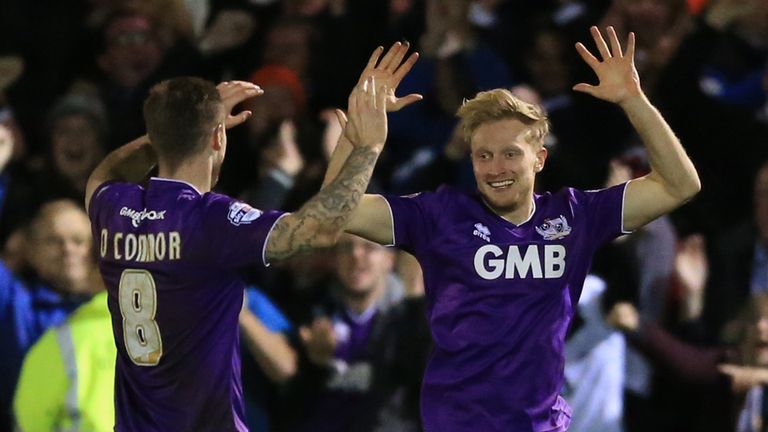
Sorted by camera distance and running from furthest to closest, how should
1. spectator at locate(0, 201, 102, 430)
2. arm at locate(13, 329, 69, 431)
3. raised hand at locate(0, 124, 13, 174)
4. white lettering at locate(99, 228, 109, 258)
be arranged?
1. raised hand at locate(0, 124, 13, 174)
2. spectator at locate(0, 201, 102, 430)
3. arm at locate(13, 329, 69, 431)
4. white lettering at locate(99, 228, 109, 258)

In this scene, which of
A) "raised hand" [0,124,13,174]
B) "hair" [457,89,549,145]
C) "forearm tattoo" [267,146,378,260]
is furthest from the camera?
"raised hand" [0,124,13,174]

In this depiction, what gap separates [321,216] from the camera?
17.9 feet

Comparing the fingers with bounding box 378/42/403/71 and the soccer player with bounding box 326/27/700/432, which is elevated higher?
the fingers with bounding box 378/42/403/71

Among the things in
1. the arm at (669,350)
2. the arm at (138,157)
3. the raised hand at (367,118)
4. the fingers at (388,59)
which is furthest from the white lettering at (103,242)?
the arm at (669,350)

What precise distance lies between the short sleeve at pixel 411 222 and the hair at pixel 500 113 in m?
0.31

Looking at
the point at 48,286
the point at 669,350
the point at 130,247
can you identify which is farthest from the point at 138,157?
the point at 669,350

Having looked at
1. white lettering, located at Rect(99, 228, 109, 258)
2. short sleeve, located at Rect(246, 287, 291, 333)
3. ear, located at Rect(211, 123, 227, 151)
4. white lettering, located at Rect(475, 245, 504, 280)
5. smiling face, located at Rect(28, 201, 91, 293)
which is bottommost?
short sleeve, located at Rect(246, 287, 291, 333)

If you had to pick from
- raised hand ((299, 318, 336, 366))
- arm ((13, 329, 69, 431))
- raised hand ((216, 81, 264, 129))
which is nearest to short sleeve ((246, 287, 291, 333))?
raised hand ((299, 318, 336, 366))

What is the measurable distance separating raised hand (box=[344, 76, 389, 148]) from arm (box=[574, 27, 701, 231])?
0.70 meters

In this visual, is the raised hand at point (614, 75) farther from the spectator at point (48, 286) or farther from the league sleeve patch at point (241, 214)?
the spectator at point (48, 286)

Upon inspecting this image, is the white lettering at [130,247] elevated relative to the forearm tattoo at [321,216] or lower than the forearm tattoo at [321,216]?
lower

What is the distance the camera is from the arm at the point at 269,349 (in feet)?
26.2

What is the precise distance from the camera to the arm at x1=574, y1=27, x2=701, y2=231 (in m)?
5.95

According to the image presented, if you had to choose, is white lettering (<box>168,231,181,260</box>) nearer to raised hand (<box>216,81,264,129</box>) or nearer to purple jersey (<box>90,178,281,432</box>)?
purple jersey (<box>90,178,281,432</box>)
